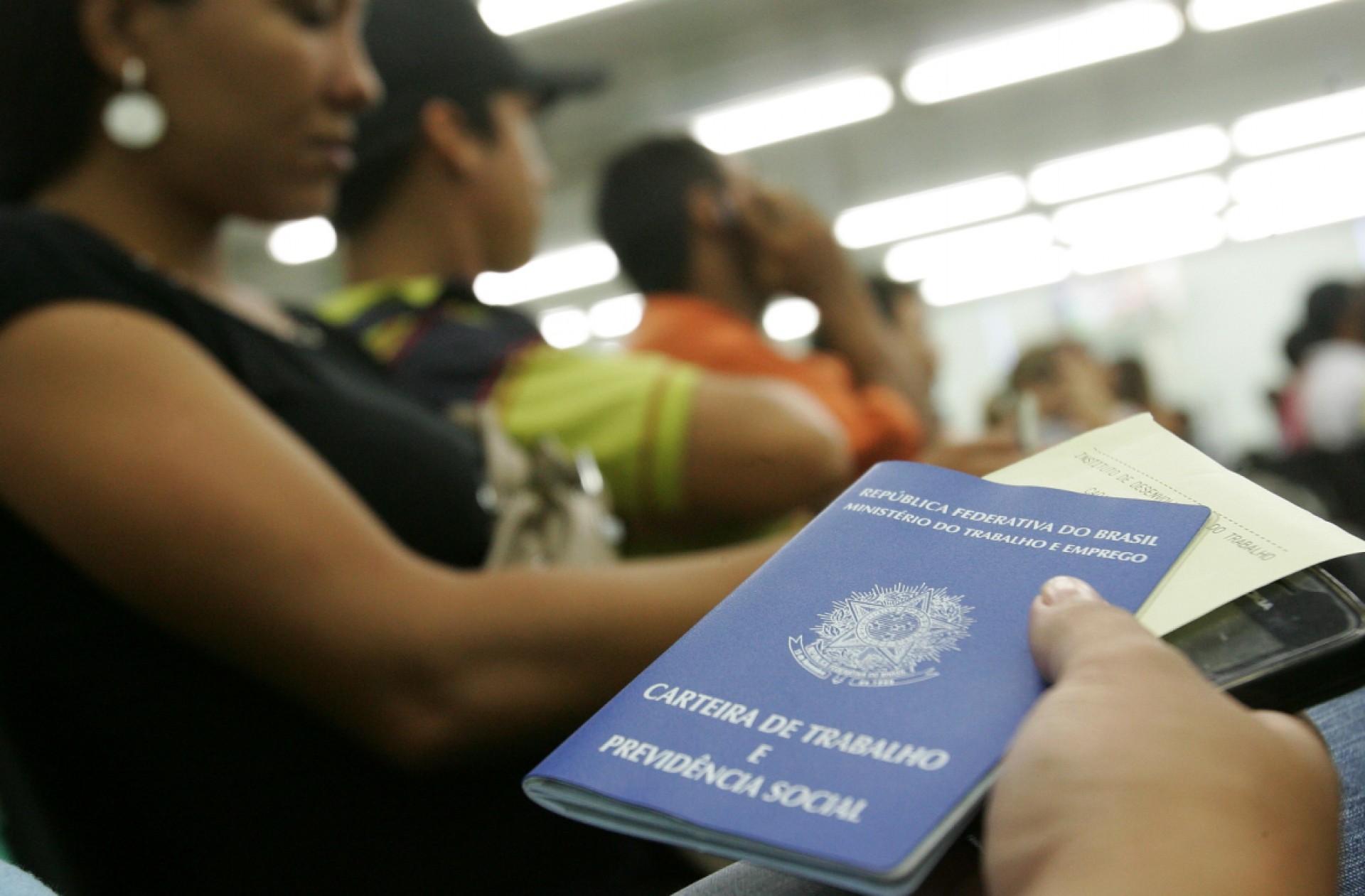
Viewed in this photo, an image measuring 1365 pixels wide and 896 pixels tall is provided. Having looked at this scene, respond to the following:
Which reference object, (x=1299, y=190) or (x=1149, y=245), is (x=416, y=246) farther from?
(x=1149, y=245)

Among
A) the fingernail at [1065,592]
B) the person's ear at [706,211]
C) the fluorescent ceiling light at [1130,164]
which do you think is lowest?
the fluorescent ceiling light at [1130,164]

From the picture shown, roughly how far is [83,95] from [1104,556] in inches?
36.5

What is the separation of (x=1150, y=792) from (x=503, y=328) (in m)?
1.04

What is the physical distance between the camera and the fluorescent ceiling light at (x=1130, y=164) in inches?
256

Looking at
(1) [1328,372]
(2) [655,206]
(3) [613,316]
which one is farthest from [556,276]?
(2) [655,206]

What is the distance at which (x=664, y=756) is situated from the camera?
0.36 meters

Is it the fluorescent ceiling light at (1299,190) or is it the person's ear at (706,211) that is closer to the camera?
the person's ear at (706,211)

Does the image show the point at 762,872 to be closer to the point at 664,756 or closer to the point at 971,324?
the point at 664,756

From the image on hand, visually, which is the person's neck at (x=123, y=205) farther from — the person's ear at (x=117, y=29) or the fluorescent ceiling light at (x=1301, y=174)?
the fluorescent ceiling light at (x=1301, y=174)

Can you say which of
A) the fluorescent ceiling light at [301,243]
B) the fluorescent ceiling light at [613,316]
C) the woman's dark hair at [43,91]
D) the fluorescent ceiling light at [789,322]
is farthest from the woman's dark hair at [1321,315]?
the fluorescent ceiling light at [613,316]

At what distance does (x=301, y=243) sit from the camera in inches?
245

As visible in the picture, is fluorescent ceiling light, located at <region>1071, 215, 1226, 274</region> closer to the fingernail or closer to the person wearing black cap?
the person wearing black cap

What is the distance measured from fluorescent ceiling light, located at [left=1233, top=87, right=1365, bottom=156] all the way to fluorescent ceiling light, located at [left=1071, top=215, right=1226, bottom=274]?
1.30m

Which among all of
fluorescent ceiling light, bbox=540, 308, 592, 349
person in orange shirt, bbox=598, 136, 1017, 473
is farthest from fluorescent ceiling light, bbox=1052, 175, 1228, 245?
person in orange shirt, bbox=598, 136, 1017, 473
